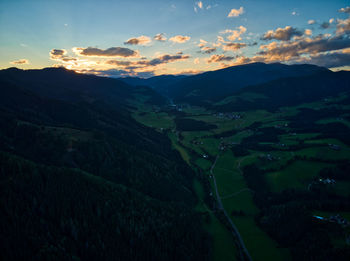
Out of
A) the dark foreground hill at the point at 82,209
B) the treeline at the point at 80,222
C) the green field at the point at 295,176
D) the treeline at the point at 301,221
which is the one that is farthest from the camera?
the green field at the point at 295,176

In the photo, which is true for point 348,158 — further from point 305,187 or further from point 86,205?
point 86,205

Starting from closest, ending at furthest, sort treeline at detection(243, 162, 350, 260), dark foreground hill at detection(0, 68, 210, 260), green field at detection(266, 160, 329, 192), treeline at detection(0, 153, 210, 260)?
treeline at detection(0, 153, 210, 260) < dark foreground hill at detection(0, 68, 210, 260) < treeline at detection(243, 162, 350, 260) < green field at detection(266, 160, 329, 192)

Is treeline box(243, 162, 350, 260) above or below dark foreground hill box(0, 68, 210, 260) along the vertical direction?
below

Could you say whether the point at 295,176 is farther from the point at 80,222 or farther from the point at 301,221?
the point at 80,222

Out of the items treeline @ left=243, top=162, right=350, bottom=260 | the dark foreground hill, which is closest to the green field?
treeline @ left=243, top=162, right=350, bottom=260

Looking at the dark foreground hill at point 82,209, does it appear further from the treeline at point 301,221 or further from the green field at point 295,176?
the green field at point 295,176

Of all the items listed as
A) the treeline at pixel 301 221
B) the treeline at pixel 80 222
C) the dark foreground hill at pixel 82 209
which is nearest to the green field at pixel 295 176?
the treeline at pixel 301 221

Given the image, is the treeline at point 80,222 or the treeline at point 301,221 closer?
the treeline at point 80,222

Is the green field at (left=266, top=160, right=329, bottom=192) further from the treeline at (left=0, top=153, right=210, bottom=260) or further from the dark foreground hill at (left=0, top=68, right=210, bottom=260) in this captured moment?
the treeline at (left=0, top=153, right=210, bottom=260)

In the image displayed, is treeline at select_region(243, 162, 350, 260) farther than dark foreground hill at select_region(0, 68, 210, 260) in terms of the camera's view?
Yes

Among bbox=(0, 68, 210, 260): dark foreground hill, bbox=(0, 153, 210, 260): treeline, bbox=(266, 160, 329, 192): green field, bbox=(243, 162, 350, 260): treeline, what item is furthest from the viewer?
bbox=(266, 160, 329, 192): green field

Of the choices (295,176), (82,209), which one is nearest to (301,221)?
(295,176)
